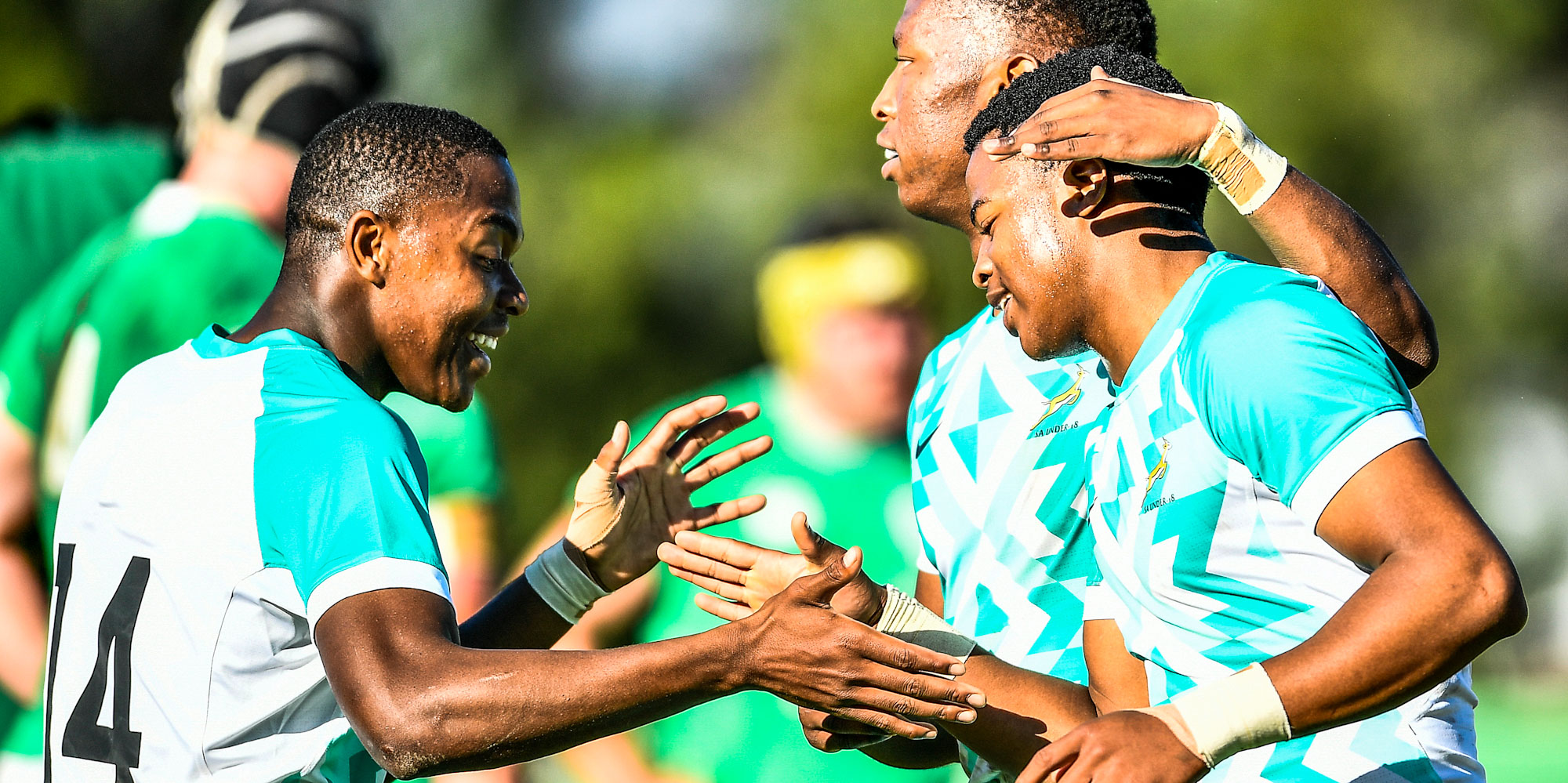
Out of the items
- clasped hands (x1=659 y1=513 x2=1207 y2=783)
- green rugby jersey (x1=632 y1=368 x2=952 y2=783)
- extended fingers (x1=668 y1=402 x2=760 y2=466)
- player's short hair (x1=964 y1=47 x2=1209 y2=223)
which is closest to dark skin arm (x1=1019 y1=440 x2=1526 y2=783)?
clasped hands (x1=659 y1=513 x2=1207 y2=783)

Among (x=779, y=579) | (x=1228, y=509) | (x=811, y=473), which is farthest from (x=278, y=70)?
(x=1228, y=509)

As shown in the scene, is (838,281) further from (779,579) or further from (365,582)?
(365,582)

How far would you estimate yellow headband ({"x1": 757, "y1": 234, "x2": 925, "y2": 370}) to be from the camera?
6207mm

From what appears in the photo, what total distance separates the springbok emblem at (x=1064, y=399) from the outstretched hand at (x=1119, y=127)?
81 cm

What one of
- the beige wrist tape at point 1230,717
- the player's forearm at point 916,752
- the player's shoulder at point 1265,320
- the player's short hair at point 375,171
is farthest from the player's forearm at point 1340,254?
the player's short hair at point 375,171

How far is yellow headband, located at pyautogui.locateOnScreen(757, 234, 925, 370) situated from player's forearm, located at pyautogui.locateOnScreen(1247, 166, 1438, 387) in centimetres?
322

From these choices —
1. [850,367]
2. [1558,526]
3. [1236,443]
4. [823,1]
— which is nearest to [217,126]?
[850,367]

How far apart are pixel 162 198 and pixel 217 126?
34 centimetres

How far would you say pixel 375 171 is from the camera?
10.7 feet

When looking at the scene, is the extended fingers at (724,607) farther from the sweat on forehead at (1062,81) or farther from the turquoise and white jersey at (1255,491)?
the sweat on forehead at (1062,81)

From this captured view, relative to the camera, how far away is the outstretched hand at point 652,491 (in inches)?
143

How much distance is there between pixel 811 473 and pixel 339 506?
3392 millimetres

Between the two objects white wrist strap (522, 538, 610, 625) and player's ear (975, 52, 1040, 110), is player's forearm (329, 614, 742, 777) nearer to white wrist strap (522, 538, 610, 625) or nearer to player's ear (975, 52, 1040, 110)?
white wrist strap (522, 538, 610, 625)

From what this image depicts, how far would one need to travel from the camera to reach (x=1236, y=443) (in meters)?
2.52
